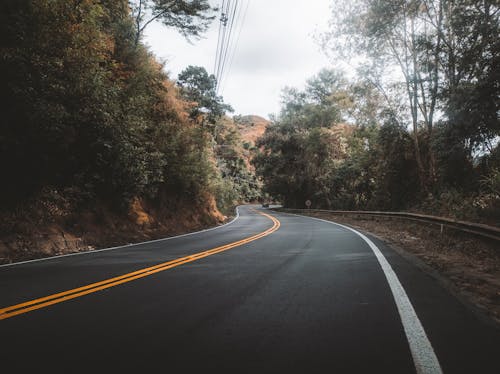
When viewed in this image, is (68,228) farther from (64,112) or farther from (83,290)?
(83,290)

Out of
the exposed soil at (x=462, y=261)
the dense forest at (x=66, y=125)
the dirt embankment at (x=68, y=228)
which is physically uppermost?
the dense forest at (x=66, y=125)

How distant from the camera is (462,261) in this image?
6457mm

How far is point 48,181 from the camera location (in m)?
10.3

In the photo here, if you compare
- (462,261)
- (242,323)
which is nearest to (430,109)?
(462,261)

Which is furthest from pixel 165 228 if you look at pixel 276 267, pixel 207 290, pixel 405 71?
pixel 405 71

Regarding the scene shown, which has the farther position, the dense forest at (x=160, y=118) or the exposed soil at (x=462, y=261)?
the dense forest at (x=160, y=118)

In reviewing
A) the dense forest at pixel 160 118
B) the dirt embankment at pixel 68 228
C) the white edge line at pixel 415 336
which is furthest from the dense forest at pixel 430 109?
the dirt embankment at pixel 68 228

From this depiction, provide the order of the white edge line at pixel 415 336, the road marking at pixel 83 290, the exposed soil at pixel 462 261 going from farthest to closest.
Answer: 1. the exposed soil at pixel 462 261
2. the road marking at pixel 83 290
3. the white edge line at pixel 415 336

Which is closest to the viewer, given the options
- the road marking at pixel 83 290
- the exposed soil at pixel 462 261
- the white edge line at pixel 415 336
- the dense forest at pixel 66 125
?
the white edge line at pixel 415 336

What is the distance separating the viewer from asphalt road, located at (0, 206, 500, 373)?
2.52 metres

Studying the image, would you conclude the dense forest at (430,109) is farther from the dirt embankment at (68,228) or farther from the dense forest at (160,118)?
the dirt embankment at (68,228)

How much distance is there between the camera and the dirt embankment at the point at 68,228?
835 cm

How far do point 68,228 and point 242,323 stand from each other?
903 cm

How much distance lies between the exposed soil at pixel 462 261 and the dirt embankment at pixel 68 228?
8.86 m
